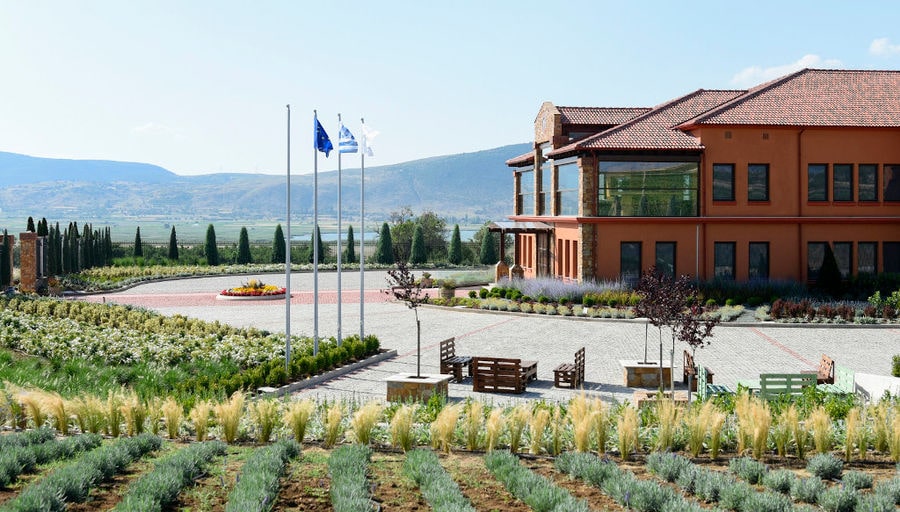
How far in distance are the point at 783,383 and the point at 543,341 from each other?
9.93 meters

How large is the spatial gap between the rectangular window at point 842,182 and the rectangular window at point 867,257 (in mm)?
1945

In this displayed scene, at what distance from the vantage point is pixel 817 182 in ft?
117

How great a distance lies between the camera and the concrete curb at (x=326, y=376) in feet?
55.7

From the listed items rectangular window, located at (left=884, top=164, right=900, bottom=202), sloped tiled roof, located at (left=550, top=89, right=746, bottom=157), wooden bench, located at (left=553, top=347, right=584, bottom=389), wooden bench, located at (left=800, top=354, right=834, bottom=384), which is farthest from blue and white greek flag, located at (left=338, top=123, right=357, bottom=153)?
rectangular window, located at (left=884, top=164, right=900, bottom=202)

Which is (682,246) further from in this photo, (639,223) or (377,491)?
(377,491)

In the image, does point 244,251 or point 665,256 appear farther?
point 244,251

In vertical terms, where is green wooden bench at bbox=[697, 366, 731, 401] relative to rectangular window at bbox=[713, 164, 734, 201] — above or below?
below

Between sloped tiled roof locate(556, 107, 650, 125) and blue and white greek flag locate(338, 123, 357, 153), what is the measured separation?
19888 mm

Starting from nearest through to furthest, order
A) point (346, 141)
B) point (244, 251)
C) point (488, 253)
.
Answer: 1. point (346, 141)
2. point (244, 251)
3. point (488, 253)

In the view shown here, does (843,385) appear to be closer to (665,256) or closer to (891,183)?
(665,256)

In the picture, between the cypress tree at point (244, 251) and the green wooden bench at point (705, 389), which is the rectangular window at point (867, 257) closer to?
the green wooden bench at point (705, 389)

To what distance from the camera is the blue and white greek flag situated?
828 inches

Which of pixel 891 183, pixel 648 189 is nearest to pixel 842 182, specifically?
pixel 891 183

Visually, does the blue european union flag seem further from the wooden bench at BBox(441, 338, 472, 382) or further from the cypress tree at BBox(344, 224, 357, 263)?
the cypress tree at BBox(344, 224, 357, 263)
